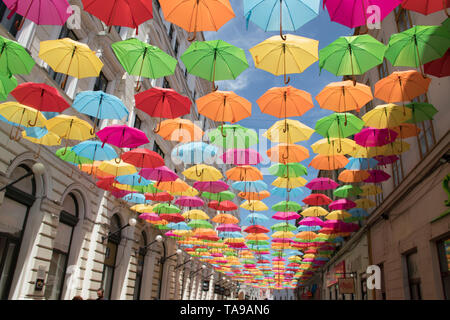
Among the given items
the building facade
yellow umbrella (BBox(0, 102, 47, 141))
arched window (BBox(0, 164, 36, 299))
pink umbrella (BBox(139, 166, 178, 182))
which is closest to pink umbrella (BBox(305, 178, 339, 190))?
pink umbrella (BBox(139, 166, 178, 182))

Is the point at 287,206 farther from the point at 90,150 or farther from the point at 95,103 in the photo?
the point at 95,103

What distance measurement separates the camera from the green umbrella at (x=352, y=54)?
8039 mm

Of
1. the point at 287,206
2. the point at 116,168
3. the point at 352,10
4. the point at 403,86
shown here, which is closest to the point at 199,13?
the point at 352,10

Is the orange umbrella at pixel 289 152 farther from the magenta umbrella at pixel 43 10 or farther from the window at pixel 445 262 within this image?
the magenta umbrella at pixel 43 10

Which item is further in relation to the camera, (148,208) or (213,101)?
(148,208)

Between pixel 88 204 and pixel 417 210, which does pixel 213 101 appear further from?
pixel 88 204

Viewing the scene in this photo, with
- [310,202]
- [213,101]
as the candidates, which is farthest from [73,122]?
[310,202]

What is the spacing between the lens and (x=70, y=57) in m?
8.88

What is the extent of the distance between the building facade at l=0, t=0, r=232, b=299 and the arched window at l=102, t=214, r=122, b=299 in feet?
0.19

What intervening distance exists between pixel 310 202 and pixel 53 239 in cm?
1189

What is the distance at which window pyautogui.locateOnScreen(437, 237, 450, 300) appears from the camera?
9.68 m

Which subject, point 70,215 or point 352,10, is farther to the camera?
point 70,215

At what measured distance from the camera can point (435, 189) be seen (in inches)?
402

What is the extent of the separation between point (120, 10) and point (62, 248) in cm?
1152
